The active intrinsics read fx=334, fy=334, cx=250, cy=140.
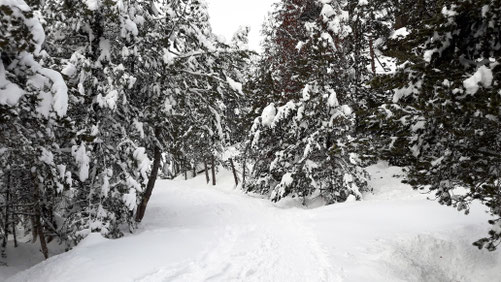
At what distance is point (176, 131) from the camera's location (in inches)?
465

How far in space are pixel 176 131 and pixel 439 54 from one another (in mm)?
9037

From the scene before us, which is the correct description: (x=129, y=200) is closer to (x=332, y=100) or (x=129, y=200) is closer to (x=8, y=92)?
(x=8, y=92)

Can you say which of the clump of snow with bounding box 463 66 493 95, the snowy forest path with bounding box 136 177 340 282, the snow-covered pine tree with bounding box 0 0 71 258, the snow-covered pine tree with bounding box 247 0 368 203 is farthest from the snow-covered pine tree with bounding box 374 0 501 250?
the snow-covered pine tree with bounding box 247 0 368 203

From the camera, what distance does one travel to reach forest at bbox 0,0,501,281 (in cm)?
442

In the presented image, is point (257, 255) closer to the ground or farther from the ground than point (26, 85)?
closer to the ground

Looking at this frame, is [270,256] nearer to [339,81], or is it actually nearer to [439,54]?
[439,54]

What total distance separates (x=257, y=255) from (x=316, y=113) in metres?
7.54

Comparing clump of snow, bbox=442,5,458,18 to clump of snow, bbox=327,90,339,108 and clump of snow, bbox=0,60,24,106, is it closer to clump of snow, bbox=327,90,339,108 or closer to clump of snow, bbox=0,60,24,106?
clump of snow, bbox=0,60,24,106

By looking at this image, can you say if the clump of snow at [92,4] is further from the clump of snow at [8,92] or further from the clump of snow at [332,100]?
the clump of snow at [332,100]

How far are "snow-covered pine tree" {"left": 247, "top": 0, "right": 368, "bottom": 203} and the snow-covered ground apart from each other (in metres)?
2.87

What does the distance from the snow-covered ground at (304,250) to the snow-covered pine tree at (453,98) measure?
249 centimetres

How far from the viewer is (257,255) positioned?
24.9ft

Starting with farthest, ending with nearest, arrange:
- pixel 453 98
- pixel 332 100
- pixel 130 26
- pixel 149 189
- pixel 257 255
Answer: pixel 332 100 < pixel 149 189 < pixel 130 26 < pixel 257 255 < pixel 453 98

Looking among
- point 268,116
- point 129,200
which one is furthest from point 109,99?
point 268,116
